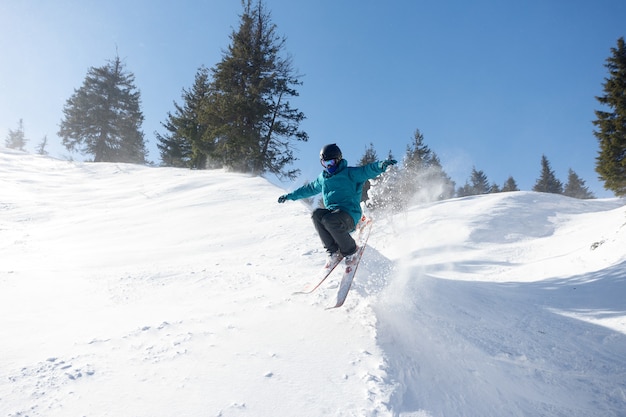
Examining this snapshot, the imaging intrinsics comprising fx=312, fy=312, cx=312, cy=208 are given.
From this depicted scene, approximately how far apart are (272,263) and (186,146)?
23435 millimetres

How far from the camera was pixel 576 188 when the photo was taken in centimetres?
6084

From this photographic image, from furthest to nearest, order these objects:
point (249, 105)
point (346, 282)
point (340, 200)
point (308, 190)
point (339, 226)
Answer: point (249, 105) → point (308, 190) → point (340, 200) → point (339, 226) → point (346, 282)

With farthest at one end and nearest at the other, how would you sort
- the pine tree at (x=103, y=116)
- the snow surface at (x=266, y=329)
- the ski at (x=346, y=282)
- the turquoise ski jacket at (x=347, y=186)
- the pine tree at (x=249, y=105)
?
the pine tree at (x=103, y=116) → the pine tree at (x=249, y=105) → the turquoise ski jacket at (x=347, y=186) → the ski at (x=346, y=282) → the snow surface at (x=266, y=329)

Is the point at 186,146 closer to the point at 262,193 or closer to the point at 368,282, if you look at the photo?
the point at 262,193

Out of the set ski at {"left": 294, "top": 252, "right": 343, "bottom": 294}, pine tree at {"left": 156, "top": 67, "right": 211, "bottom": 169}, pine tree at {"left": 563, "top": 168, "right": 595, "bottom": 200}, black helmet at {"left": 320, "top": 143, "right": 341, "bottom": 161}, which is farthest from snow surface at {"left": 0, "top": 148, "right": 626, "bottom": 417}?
pine tree at {"left": 563, "top": 168, "right": 595, "bottom": 200}

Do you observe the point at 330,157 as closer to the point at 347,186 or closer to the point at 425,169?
the point at 347,186

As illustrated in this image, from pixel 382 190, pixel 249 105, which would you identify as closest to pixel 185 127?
pixel 249 105

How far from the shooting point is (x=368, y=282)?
15.6 ft

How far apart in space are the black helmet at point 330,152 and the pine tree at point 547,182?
6327 cm

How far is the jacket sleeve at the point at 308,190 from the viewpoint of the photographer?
511 centimetres

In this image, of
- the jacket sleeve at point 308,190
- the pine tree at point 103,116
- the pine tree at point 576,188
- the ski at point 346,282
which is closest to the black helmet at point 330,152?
the jacket sleeve at point 308,190

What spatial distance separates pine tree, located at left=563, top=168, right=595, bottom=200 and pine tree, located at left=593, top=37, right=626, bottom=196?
49.8m

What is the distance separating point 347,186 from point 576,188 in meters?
75.9

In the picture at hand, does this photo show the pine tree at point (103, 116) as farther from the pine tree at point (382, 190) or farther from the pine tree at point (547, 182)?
the pine tree at point (547, 182)
